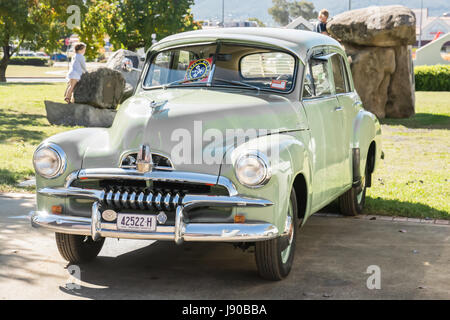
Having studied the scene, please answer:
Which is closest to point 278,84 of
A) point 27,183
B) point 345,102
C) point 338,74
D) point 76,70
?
point 345,102

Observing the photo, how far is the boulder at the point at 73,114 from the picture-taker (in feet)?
49.1

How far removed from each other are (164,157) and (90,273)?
113 centimetres

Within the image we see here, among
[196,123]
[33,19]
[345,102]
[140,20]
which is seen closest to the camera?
[196,123]

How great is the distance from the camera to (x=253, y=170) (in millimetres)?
4805

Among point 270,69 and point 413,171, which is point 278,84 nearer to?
point 270,69

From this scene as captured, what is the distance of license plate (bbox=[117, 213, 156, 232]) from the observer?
482cm

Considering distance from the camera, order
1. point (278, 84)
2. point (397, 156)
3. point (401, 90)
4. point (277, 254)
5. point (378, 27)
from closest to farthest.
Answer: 1. point (277, 254)
2. point (278, 84)
3. point (397, 156)
4. point (378, 27)
5. point (401, 90)

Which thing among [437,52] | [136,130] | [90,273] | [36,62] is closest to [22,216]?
[90,273]

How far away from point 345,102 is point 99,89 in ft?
29.8

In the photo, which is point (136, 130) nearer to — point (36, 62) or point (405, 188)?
point (405, 188)

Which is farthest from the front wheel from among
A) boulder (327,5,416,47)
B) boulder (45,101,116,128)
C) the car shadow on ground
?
boulder (327,5,416,47)

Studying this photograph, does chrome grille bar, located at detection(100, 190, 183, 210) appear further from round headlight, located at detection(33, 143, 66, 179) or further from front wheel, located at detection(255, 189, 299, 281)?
front wheel, located at detection(255, 189, 299, 281)

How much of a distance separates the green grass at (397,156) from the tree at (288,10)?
119354 millimetres

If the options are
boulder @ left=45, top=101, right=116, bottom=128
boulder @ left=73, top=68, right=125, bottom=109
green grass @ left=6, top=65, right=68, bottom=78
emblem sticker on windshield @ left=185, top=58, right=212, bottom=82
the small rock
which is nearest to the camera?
emblem sticker on windshield @ left=185, top=58, right=212, bottom=82
